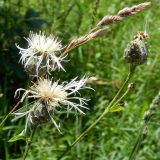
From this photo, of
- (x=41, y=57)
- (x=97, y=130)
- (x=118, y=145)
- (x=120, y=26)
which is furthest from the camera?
(x=120, y=26)

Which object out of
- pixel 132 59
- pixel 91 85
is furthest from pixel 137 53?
pixel 91 85

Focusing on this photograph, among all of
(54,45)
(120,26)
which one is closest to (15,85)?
(120,26)

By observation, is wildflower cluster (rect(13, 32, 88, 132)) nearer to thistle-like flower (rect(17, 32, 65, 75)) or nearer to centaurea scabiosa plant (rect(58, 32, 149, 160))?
thistle-like flower (rect(17, 32, 65, 75))

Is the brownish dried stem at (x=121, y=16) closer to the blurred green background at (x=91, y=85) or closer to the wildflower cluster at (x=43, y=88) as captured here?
the wildflower cluster at (x=43, y=88)

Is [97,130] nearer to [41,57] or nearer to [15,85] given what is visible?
[15,85]

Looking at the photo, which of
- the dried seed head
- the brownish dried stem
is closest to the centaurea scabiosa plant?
the dried seed head

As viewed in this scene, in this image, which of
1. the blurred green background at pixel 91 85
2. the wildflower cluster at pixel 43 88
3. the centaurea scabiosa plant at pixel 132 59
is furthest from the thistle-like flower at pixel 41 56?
the blurred green background at pixel 91 85
